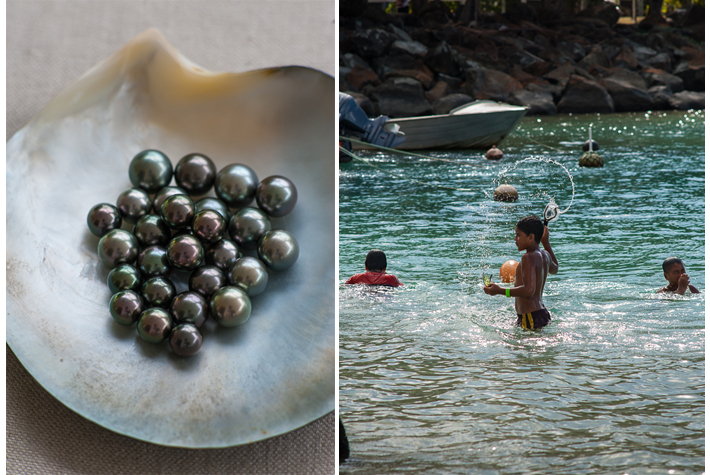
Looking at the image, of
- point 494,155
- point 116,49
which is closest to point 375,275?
point 116,49

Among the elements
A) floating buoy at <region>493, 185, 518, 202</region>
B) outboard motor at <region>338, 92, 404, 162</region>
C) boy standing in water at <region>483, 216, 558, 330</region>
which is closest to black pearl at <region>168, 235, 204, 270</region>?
boy standing in water at <region>483, 216, 558, 330</region>

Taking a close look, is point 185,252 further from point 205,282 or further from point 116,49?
point 116,49

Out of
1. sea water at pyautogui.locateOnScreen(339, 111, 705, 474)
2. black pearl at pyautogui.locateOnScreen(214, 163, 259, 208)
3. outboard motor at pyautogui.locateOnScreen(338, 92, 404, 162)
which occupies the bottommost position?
sea water at pyautogui.locateOnScreen(339, 111, 705, 474)

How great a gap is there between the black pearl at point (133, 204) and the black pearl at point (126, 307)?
0.74 ft

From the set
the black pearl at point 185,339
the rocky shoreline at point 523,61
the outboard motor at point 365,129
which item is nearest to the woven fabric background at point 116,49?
the black pearl at point 185,339

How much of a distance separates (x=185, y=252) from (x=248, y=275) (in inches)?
6.3

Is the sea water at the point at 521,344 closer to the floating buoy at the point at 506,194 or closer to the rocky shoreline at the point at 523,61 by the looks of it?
the floating buoy at the point at 506,194

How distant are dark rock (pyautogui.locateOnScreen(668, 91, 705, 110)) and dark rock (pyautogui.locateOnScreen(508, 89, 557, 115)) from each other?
2718 millimetres

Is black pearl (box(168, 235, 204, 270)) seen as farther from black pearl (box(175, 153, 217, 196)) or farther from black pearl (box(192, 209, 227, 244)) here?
black pearl (box(175, 153, 217, 196))

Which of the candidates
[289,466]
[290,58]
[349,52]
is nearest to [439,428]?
[289,466]

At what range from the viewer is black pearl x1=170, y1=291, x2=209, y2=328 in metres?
1.62

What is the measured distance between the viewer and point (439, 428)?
6.93ft

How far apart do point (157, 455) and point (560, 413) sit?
123cm

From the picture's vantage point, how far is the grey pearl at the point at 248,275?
1.66 m
